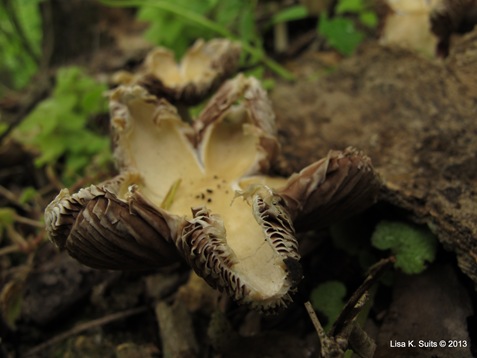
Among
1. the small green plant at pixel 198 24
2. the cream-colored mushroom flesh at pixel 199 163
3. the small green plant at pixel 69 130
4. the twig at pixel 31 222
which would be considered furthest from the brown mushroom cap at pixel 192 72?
the twig at pixel 31 222

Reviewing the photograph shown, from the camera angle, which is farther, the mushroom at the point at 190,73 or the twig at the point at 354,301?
the mushroom at the point at 190,73

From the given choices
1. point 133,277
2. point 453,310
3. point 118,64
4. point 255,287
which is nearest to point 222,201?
point 255,287

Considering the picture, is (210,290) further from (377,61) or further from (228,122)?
(377,61)

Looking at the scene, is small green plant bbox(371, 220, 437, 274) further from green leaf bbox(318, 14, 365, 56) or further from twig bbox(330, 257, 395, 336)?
green leaf bbox(318, 14, 365, 56)

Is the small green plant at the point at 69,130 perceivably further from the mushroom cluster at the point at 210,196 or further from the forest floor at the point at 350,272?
the mushroom cluster at the point at 210,196

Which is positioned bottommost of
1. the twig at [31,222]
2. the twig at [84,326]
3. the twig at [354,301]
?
the twig at [84,326]

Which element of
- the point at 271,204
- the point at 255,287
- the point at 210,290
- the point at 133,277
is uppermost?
the point at 271,204

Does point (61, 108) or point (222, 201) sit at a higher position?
point (222, 201)

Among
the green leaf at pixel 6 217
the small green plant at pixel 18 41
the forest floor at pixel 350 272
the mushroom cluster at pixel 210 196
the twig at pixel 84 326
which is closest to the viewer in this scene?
the mushroom cluster at pixel 210 196
